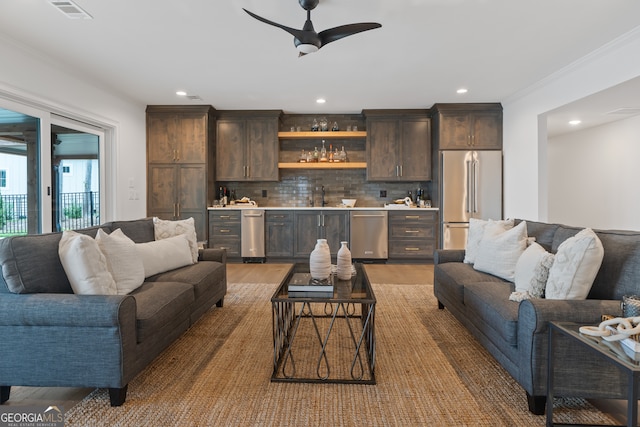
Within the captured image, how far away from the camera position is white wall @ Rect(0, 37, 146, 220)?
3420 mm

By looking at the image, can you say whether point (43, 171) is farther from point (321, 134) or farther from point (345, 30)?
point (321, 134)

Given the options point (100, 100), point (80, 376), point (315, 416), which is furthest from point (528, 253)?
point (100, 100)

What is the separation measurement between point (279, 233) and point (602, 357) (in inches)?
192

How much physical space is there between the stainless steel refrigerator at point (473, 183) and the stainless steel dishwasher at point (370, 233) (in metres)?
1.09

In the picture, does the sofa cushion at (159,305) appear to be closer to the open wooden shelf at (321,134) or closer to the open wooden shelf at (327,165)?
the open wooden shelf at (327,165)

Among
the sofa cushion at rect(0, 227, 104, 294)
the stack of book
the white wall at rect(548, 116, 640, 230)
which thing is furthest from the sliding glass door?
the white wall at rect(548, 116, 640, 230)

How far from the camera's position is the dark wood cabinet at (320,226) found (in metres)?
5.87

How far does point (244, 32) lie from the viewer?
3219 millimetres

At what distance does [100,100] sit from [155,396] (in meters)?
4.20

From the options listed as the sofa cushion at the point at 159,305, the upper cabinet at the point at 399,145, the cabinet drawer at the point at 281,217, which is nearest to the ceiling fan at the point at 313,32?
the sofa cushion at the point at 159,305

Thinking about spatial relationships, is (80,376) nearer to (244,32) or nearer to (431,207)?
(244,32)

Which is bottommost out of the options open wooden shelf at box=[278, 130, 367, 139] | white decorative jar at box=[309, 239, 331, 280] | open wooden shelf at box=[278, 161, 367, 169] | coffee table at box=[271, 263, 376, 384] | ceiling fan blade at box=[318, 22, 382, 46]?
coffee table at box=[271, 263, 376, 384]

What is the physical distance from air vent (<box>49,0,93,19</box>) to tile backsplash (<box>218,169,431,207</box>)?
145 inches

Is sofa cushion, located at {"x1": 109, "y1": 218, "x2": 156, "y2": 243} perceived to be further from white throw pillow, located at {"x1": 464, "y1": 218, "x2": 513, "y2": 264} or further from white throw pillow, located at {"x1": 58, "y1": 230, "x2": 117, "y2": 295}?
white throw pillow, located at {"x1": 464, "y1": 218, "x2": 513, "y2": 264}
